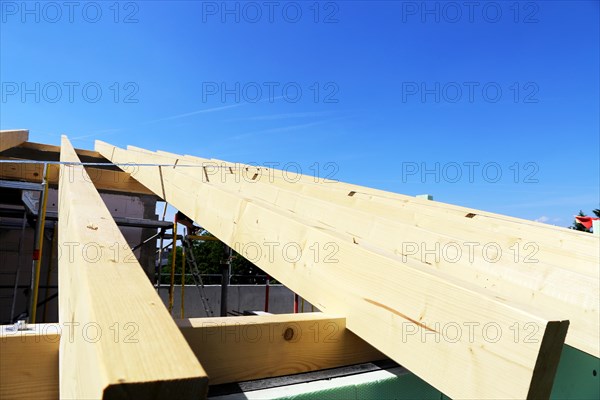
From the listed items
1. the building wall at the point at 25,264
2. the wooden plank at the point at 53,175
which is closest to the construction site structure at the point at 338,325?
the wooden plank at the point at 53,175

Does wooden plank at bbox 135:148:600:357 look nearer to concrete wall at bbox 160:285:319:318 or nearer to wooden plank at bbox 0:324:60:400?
wooden plank at bbox 0:324:60:400

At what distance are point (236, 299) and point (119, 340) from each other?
9785mm

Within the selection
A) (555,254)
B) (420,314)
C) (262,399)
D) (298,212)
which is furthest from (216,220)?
(555,254)

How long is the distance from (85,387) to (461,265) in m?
1.19

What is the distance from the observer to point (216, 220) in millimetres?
2121

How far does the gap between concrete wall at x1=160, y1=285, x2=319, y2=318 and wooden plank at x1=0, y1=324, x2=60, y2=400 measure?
8194 millimetres

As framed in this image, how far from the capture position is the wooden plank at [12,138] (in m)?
4.31

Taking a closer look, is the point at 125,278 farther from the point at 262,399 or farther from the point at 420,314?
the point at 420,314

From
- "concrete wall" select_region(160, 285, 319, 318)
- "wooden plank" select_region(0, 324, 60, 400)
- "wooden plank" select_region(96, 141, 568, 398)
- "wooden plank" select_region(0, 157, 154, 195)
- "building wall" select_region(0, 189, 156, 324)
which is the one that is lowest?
"concrete wall" select_region(160, 285, 319, 318)

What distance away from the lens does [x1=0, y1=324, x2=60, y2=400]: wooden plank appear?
3.14 feet

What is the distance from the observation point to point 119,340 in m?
0.63

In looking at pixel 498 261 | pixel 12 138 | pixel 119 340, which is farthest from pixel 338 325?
pixel 12 138

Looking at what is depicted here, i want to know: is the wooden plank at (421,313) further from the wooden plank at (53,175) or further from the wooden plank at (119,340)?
the wooden plank at (53,175)

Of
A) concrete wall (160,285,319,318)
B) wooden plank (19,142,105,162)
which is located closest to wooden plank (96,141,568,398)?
wooden plank (19,142,105,162)
